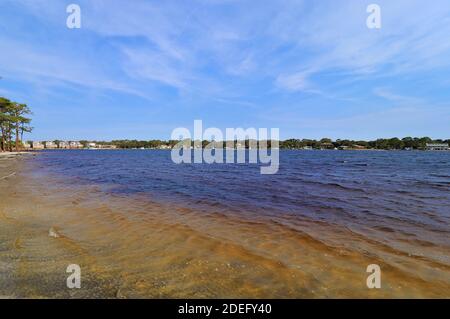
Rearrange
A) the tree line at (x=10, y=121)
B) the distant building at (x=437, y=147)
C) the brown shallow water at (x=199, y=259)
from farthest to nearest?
the distant building at (x=437, y=147), the tree line at (x=10, y=121), the brown shallow water at (x=199, y=259)

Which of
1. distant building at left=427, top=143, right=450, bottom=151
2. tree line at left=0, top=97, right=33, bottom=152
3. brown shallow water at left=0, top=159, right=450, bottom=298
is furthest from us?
distant building at left=427, top=143, right=450, bottom=151

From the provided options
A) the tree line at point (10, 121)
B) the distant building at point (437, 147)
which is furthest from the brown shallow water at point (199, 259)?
the distant building at point (437, 147)

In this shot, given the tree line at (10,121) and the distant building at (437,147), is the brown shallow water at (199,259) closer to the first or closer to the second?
the tree line at (10,121)

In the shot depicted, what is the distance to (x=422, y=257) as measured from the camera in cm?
618

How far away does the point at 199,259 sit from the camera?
5727 millimetres

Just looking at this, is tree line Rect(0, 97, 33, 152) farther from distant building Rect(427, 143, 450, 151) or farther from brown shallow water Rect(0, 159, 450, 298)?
distant building Rect(427, 143, 450, 151)

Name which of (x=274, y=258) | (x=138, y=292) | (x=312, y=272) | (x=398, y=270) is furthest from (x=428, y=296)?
(x=138, y=292)

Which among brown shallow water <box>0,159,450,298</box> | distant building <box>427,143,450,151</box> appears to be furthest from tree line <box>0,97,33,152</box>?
distant building <box>427,143,450,151</box>

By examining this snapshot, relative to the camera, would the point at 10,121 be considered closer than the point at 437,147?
Yes

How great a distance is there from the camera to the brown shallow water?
437cm

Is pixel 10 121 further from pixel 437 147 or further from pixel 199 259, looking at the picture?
pixel 437 147

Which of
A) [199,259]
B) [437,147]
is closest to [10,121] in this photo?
[199,259]

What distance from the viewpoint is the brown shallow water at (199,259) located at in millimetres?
4371

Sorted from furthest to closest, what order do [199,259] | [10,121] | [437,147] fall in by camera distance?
[437,147] < [10,121] < [199,259]
